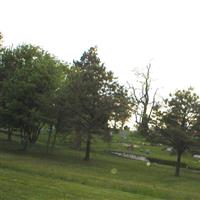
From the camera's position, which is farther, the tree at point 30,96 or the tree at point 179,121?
the tree at point 30,96

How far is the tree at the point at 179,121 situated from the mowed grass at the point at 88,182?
2.58 metres

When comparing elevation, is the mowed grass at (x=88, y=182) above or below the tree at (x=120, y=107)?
below

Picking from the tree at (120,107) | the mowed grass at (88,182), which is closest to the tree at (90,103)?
the tree at (120,107)

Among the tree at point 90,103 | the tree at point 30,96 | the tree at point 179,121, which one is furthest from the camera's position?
the tree at point 30,96

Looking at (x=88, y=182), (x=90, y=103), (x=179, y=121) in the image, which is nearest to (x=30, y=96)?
(x=90, y=103)

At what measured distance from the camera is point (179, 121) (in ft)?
131

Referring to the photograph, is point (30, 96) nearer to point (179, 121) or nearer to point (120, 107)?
point (120, 107)

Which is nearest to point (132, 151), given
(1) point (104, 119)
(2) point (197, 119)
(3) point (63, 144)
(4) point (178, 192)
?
(3) point (63, 144)

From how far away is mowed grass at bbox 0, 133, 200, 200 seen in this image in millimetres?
19312

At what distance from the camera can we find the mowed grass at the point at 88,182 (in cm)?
1931

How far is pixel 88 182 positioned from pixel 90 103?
17.4 metres

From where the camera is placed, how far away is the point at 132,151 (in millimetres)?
57781

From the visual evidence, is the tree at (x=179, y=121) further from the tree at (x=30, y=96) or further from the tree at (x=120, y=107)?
the tree at (x=30, y=96)

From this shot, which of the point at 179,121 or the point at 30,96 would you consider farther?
the point at 30,96
